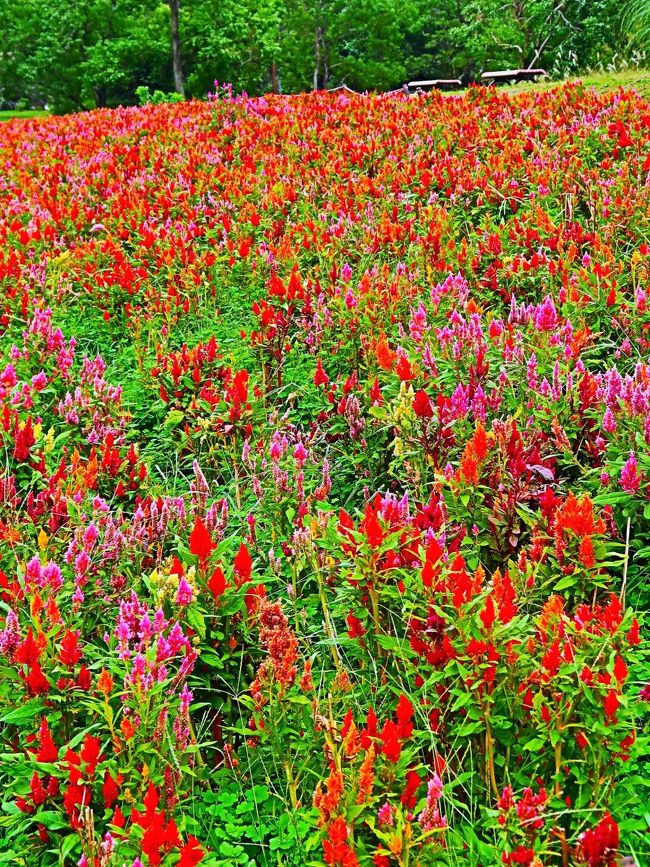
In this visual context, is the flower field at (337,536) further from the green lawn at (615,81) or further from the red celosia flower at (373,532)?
the green lawn at (615,81)

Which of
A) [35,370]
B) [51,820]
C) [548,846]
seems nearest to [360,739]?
[548,846]

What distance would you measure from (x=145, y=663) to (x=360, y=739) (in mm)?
688

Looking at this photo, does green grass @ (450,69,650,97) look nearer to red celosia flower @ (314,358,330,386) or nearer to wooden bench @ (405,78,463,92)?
wooden bench @ (405,78,463,92)

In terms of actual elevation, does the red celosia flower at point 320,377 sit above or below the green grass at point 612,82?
below

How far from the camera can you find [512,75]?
1609cm

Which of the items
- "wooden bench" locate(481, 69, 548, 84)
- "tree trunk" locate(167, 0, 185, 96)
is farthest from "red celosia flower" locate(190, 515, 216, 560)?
"tree trunk" locate(167, 0, 185, 96)

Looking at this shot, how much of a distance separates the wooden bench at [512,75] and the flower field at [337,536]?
1005 centimetres

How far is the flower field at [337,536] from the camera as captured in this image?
2242mm

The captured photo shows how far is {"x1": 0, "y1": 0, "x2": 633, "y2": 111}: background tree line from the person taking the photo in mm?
29547

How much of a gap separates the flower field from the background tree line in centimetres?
1920

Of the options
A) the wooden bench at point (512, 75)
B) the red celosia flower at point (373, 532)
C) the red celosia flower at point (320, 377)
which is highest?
the wooden bench at point (512, 75)

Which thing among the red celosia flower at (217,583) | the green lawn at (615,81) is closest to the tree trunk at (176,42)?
the green lawn at (615,81)

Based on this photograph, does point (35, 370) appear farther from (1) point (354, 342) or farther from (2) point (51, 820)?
(2) point (51, 820)

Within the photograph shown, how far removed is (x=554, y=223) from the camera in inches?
240
